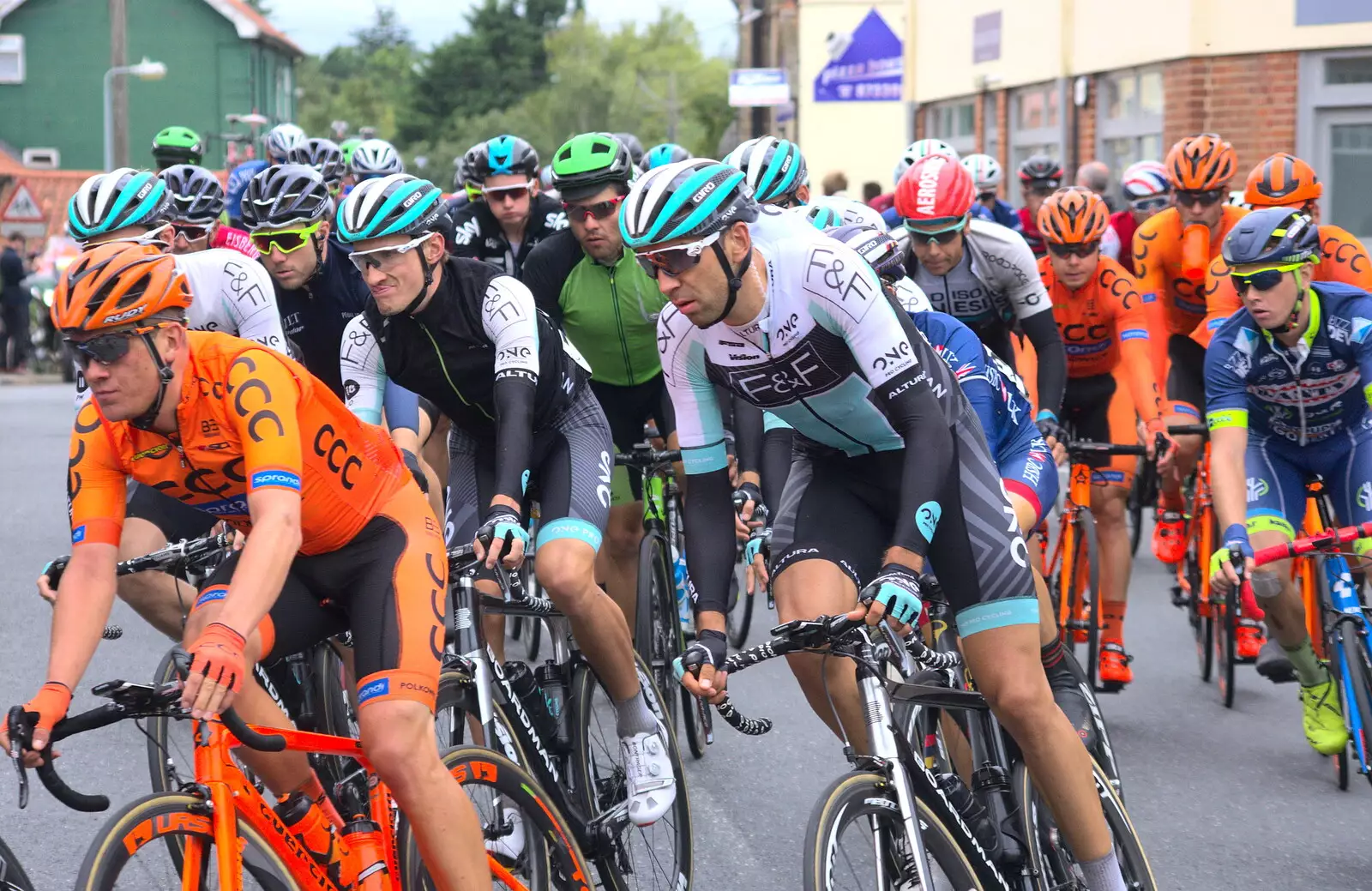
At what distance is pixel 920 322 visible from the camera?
5.89m

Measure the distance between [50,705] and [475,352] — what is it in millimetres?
2197

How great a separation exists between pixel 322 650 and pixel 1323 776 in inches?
155

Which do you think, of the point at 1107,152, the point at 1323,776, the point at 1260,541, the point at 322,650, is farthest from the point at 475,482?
the point at 1107,152

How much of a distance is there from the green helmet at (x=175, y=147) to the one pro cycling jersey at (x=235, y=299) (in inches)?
208

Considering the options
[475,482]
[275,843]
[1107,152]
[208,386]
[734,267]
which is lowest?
[275,843]

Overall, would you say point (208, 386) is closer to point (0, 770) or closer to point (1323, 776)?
point (0, 770)

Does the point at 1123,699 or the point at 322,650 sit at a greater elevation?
the point at 322,650

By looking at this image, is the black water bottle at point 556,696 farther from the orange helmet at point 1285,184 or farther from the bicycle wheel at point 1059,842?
the orange helmet at point 1285,184

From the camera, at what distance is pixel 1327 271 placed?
26.1 ft

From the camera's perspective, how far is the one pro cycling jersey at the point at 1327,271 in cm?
781

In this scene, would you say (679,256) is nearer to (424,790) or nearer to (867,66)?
(424,790)

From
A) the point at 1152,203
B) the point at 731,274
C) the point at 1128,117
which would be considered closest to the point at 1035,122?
the point at 1128,117

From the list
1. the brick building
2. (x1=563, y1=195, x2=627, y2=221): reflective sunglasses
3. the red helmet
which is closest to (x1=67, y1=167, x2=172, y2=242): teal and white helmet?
(x1=563, y1=195, x2=627, y2=221): reflective sunglasses

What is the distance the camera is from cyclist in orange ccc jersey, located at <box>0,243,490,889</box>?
367 cm
